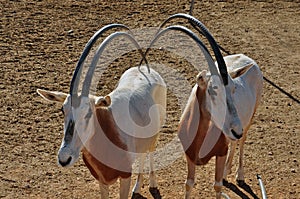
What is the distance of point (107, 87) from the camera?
1058cm

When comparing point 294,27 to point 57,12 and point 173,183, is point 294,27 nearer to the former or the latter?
point 57,12

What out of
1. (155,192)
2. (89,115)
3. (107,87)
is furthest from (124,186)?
(107,87)

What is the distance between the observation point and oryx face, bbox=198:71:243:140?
20.0 ft

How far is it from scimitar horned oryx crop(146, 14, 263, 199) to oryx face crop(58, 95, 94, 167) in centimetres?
132

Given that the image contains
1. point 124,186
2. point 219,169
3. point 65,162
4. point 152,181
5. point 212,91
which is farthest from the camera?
point 152,181

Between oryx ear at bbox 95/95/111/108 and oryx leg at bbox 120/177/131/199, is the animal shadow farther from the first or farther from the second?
oryx ear at bbox 95/95/111/108

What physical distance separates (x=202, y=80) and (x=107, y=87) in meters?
4.51

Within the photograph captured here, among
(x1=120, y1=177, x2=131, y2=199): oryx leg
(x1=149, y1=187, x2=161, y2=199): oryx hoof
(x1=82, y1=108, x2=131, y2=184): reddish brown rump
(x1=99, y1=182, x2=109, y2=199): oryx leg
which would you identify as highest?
(x1=82, y1=108, x2=131, y2=184): reddish brown rump

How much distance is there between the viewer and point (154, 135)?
7125 millimetres

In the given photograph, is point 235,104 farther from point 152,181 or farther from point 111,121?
point 111,121

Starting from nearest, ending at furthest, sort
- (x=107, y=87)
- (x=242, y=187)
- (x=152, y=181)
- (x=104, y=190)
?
(x=104, y=190) < (x=152, y=181) < (x=242, y=187) < (x=107, y=87)

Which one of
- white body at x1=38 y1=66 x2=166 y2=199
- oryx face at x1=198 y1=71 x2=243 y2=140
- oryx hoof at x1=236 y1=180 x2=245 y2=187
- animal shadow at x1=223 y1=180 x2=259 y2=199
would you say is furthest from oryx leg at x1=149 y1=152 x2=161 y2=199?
oryx face at x1=198 y1=71 x2=243 y2=140

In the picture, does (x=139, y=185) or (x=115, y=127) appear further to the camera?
(x=139, y=185)

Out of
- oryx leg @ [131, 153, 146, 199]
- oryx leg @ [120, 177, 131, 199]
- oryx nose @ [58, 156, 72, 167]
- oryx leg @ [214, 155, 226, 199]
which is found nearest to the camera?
oryx nose @ [58, 156, 72, 167]
